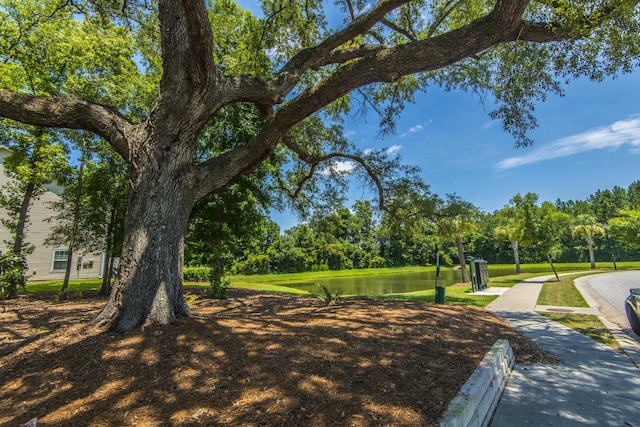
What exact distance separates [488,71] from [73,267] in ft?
82.4

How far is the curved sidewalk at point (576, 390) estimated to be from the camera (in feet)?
9.49

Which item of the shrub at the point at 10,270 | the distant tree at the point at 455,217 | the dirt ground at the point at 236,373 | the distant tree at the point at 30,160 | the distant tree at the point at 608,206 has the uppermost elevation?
the distant tree at the point at 608,206

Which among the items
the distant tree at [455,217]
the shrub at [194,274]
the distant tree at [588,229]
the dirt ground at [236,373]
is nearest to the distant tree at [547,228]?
the distant tree at [455,217]

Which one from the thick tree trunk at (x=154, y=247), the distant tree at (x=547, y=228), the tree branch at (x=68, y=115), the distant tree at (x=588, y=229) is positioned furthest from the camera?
the distant tree at (x=588, y=229)

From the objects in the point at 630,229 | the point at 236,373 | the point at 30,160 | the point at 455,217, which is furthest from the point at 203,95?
the point at 630,229

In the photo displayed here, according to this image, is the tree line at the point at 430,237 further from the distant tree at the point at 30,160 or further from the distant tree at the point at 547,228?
the distant tree at the point at 30,160

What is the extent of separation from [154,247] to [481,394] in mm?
4283

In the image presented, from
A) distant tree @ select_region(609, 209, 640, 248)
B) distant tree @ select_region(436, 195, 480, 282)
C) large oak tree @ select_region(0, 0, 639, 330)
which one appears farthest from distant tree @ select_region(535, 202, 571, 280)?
distant tree @ select_region(609, 209, 640, 248)

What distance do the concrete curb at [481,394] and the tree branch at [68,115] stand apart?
540cm

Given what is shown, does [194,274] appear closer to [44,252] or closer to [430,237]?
[44,252]

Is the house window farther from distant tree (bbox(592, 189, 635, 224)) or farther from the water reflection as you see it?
distant tree (bbox(592, 189, 635, 224))

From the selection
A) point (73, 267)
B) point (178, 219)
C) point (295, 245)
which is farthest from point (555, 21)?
point (295, 245)

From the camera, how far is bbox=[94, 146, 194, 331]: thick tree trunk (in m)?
4.15

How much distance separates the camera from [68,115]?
187 inches
